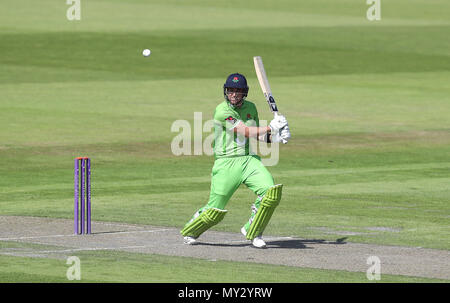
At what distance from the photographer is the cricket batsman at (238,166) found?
557 inches

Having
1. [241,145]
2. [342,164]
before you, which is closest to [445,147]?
[342,164]

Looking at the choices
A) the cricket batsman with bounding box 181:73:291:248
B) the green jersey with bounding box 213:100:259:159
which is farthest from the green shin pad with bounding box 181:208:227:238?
the green jersey with bounding box 213:100:259:159

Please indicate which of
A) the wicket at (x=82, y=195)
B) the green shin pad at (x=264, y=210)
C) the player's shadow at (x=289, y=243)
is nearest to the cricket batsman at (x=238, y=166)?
the green shin pad at (x=264, y=210)

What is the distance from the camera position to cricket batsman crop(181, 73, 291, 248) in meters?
14.1

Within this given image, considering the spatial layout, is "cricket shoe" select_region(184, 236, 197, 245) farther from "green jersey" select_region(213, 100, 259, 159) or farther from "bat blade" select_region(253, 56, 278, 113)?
"bat blade" select_region(253, 56, 278, 113)

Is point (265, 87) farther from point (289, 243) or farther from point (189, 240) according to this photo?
point (189, 240)

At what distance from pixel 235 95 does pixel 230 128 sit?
0.40 m

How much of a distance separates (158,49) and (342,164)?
78.1 ft

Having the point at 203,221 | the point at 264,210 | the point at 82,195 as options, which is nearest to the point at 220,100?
the point at 82,195

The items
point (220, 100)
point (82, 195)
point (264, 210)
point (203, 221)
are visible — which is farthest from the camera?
point (220, 100)

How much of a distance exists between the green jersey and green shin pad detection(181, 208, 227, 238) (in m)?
0.70

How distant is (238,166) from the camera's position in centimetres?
1434

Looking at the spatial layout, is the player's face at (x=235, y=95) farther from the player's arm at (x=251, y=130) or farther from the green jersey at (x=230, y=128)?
the player's arm at (x=251, y=130)

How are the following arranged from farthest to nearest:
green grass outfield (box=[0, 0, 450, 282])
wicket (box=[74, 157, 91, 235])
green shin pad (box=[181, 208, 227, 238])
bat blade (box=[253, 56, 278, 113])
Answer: green grass outfield (box=[0, 0, 450, 282]) < wicket (box=[74, 157, 91, 235]) < bat blade (box=[253, 56, 278, 113]) < green shin pad (box=[181, 208, 227, 238])
